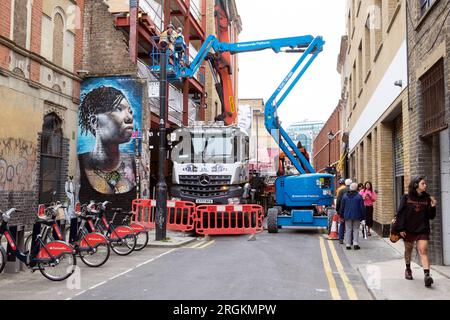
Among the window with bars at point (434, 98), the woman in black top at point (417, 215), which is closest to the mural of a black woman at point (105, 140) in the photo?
the window with bars at point (434, 98)

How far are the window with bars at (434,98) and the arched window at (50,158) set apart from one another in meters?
11.4

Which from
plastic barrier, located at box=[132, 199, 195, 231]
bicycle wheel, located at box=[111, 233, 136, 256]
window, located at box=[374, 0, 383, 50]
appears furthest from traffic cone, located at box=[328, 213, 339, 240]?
window, located at box=[374, 0, 383, 50]

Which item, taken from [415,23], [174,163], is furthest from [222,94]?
[415,23]

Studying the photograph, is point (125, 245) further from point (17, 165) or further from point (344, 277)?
point (344, 277)

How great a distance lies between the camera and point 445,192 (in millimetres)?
9188

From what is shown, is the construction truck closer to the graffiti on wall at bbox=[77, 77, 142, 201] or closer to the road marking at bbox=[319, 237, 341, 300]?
the graffiti on wall at bbox=[77, 77, 142, 201]

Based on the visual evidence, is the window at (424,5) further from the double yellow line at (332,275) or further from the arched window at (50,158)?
the arched window at (50,158)

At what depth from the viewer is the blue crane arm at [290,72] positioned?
17.3 m

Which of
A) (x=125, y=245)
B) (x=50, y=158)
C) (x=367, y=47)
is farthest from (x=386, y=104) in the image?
(x=50, y=158)

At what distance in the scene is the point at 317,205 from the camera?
51.5ft

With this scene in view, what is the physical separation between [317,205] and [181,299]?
9.87 metres

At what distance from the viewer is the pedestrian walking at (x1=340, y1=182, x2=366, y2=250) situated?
11.9 m

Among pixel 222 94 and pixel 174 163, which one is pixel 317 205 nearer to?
pixel 174 163

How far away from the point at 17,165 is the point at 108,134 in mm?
4676
